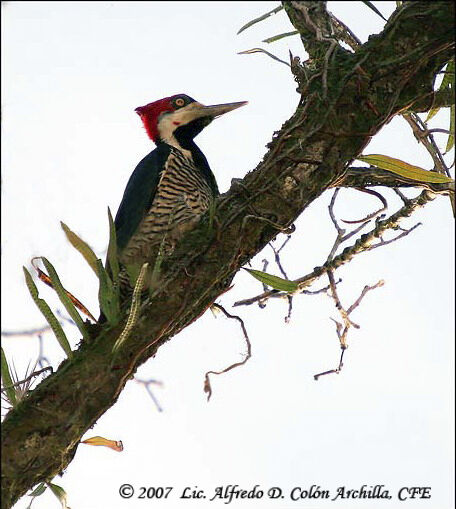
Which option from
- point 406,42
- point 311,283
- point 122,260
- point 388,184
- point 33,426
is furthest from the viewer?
point 122,260

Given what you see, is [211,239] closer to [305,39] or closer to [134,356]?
[134,356]

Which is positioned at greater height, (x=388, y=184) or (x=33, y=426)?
(x=388, y=184)

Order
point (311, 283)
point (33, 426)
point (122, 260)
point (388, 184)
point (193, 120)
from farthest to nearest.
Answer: point (193, 120)
point (122, 260)
point (311, 283)
point (388, 184)
point (33, 426)

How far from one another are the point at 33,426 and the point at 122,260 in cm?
151

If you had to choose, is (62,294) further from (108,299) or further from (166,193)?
(166,193)

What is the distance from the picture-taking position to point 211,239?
2.19 m

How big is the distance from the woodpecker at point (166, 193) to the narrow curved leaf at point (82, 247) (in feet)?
1.96

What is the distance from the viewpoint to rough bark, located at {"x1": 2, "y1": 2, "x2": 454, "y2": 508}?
2.07 metres

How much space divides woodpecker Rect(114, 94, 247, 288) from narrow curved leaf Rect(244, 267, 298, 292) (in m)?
0.64

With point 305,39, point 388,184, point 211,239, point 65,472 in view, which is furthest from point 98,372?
point 305,39

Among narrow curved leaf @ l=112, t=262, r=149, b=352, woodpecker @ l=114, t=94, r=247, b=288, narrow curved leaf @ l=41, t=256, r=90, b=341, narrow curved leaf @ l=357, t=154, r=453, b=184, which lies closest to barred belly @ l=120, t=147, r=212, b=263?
woodpecker @ l=114, t=94, r=247, b=288

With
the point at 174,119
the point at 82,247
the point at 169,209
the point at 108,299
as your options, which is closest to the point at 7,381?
the point at 108,299

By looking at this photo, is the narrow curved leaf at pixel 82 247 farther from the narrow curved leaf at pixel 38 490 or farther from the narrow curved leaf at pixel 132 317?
the narrow curved leaf at pixel 38 490

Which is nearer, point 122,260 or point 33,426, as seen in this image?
point 33,426
